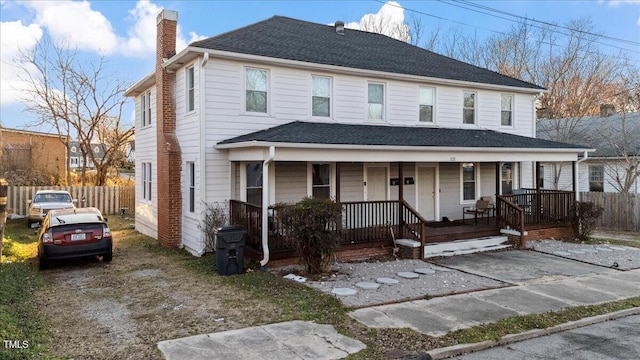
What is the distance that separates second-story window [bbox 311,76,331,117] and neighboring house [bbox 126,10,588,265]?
0.15ft

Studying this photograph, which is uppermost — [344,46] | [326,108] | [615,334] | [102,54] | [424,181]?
[102,54]

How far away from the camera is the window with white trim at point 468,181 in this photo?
16484mm

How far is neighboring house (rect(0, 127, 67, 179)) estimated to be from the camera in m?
28.2

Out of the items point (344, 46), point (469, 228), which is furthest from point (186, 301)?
point (344, 46)

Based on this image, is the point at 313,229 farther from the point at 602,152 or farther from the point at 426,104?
the point at 602,152

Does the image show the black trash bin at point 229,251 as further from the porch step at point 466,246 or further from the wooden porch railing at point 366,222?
the porch step at point 466,246

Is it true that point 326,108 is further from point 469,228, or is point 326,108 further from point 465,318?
point 465,318

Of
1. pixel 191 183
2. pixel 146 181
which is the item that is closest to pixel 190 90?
pixel 191 183

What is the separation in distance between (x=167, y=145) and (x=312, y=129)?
443cm

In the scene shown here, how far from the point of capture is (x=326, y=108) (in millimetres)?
13531

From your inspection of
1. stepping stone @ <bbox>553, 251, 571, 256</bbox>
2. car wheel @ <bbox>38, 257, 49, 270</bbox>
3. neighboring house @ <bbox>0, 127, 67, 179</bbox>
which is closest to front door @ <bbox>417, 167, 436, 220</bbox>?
stepping stone @ <bbox>553, 251, 571, 256</bbox>

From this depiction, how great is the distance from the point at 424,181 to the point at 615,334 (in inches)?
373

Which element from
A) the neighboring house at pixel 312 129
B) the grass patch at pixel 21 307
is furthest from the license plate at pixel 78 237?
the neighboring house at pixel 312 129

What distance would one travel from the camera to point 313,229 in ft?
30.0
